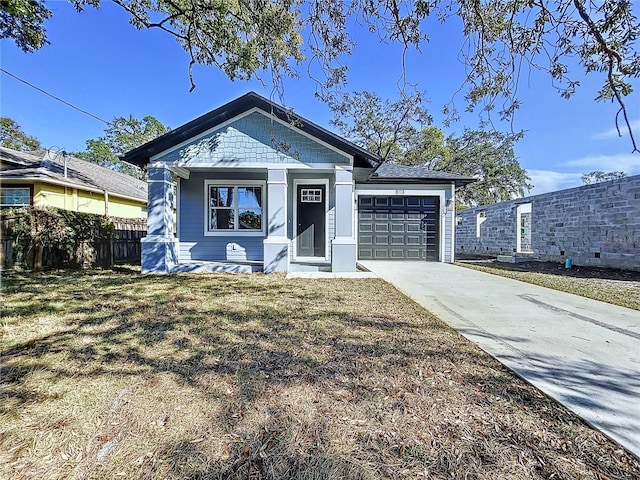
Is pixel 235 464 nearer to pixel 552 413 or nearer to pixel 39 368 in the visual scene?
pixel 552 413

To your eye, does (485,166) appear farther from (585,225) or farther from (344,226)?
(344,226)

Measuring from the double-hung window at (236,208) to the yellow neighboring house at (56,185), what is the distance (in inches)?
270

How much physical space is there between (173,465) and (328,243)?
8.60 metres

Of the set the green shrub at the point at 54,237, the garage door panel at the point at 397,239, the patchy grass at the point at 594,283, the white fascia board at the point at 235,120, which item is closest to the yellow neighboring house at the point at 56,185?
the green shrub at the point at 54,237

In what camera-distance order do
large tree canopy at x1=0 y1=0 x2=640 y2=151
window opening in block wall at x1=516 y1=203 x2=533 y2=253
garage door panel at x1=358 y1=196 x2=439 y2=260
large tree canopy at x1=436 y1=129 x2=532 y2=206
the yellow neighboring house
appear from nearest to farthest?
large tree canopy at x1=0 y1=0 x2=640 y2=151 < garage door panel at x1=358 y1=196 x2=439 y2=260 < the yellow neighboring house < window opening in block wall at x1=516 y1=203 x2=533 y2=253 < large tree canopy at x1=436 y1=129 x2=532 y2=206

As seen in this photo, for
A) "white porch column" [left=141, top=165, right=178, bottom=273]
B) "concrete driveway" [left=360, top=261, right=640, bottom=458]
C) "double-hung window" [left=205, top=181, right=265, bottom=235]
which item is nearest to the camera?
"concrete driveway" [left=360, top=261, right=640, bottom=458]

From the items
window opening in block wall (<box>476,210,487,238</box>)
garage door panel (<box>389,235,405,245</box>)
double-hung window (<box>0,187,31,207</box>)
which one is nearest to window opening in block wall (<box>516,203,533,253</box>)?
window opening in block wall (<box>476,210,487,238</box>)

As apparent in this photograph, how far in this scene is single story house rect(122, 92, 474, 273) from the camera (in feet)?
25.8

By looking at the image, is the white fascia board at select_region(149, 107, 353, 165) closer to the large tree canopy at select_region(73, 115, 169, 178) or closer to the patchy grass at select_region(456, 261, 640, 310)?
the patchy grass at select_region(456, 261, 640, 310)

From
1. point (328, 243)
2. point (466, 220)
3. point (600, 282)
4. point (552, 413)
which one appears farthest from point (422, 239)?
point (552, 413)

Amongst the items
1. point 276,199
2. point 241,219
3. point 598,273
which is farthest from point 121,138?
point 598,273

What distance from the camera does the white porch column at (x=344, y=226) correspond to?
785cm

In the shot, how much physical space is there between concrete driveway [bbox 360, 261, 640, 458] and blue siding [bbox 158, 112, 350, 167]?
14.2 feet

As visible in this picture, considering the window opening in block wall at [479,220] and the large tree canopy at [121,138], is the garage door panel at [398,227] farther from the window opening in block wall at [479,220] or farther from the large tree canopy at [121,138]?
the large tree canopy at [121,138]
